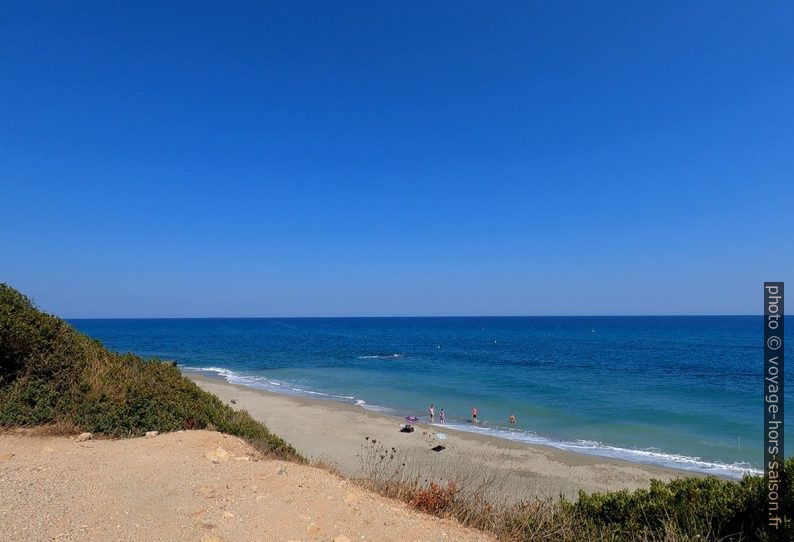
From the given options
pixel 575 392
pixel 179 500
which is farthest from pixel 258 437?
pixel 575 392

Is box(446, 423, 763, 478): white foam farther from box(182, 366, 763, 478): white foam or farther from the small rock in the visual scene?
the small rock

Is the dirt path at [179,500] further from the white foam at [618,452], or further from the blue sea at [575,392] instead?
the blue sea at [575,392]

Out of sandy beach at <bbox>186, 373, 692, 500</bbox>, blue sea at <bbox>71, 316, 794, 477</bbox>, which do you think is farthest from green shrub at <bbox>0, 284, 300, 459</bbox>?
blue sea at <bbox>71, 316, 794, 477</bbox>

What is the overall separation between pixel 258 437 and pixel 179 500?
366 cm

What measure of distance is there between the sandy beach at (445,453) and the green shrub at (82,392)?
348cm

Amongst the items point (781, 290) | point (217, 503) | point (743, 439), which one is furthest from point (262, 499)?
point (743, 439)

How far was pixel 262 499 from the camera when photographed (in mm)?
5648

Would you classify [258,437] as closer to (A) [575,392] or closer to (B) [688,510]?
(B) [688,510]

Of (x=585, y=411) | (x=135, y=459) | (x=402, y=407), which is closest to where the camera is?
(x=135, y=459)

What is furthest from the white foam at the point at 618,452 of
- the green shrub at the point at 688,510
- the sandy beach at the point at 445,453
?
the green shrub at the point at 688,510

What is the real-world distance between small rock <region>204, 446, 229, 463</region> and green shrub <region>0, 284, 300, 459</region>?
36.2 inches

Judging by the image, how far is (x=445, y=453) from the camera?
1809cm

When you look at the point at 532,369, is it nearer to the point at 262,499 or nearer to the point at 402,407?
the point at 402,407

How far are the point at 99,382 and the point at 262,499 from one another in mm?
5533
